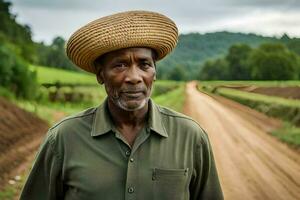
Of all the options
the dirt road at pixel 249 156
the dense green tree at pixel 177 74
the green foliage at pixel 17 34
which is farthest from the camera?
the green foliage at pixel 17 34

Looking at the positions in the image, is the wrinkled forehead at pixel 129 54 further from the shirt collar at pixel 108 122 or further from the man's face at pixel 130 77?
the shirt collar at pixel 108 122

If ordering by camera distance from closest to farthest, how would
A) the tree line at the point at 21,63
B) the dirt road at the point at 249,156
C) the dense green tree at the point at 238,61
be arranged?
the dense green tree at the point at 238,61 < the dirt road at the point at 249,156 < the tree line at the point at 21,63


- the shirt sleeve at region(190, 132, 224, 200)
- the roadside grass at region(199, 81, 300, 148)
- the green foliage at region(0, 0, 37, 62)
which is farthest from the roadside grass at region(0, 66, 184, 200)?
the shirt sleeve at region(190, 132, 224, 200)

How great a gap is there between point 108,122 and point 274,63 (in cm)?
408

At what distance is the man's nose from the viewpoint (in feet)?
7.61

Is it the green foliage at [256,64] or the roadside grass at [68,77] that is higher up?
the green foliage at [256,64]

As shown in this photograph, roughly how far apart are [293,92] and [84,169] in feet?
14.2

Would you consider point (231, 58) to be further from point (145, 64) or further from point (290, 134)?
point (145, 64)

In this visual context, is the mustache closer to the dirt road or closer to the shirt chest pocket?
the shirt chest pocket

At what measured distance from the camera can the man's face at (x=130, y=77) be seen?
7.64ft

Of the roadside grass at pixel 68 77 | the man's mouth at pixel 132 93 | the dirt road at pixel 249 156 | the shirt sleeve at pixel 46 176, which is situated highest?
the man's mouth at pixel 132 93

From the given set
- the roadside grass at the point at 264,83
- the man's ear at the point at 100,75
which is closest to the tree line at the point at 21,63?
the roadside grass at the point at 264,83

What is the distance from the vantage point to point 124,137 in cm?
239

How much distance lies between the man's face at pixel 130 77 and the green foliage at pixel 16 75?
40.4 ft
